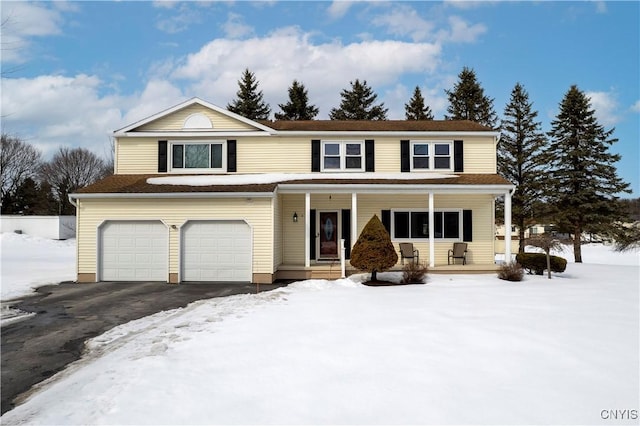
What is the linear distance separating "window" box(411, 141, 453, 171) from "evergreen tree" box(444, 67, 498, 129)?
18.3 meters

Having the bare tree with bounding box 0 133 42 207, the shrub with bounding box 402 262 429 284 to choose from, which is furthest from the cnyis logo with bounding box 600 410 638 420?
the bare tree with bounding box 0 133 42 207

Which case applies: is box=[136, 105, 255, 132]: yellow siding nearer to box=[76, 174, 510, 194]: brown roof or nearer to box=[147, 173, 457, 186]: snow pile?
box=[76, 174, 510, 194]: brown roof

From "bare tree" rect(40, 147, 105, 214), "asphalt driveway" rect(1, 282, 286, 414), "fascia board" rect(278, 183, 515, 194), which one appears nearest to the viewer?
"asphalt driveway" rect(1, 282, 286, 414)

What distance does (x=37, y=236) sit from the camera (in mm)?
31125

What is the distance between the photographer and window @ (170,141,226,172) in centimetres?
1588

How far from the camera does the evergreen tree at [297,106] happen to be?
36.8 m

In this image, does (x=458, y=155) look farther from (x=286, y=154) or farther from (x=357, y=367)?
(x=357, y=367)

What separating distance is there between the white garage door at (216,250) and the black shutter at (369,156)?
5.70 metres

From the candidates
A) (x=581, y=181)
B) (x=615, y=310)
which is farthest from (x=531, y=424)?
(x=581, y=181)

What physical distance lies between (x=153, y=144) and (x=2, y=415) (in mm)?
13551

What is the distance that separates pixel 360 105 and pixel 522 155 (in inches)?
633

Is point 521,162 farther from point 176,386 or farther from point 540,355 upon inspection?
point 176,386

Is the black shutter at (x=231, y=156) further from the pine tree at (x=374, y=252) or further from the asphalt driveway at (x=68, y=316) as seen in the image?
the pine tree at (x=374, y=252)

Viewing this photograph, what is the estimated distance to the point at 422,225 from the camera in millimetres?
16016
